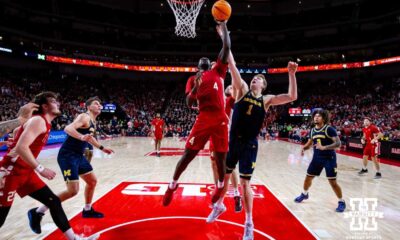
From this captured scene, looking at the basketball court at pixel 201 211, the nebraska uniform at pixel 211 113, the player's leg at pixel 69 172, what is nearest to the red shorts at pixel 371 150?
the basketball court at pixel 201 211

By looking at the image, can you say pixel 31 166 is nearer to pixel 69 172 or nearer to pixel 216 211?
pixel 69 172

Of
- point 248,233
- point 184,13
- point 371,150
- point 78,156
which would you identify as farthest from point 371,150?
point 184,13

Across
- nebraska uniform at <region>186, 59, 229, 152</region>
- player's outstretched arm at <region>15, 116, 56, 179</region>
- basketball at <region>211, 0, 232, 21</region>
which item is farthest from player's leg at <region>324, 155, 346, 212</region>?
player's outstretched arm at <region>15, 116, 56, 179</region>

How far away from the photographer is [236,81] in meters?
3.88

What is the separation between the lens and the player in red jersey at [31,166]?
2965 millimetres

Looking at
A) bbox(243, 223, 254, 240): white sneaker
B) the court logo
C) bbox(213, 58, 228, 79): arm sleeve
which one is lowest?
the court logo

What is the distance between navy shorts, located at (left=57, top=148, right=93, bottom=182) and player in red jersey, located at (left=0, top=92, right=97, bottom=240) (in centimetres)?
104

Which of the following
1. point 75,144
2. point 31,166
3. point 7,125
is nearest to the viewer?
point 31,166

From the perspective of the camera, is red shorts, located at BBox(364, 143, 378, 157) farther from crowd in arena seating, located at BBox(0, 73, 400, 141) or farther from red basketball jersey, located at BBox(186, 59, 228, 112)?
crowd in arena seating, located at BBox(0, 73, 400, 141)

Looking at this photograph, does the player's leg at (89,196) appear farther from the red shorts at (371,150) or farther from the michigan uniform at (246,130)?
the red shorts at (371,150)

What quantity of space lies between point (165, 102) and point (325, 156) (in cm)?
3158

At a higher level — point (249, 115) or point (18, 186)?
point (249, 115)

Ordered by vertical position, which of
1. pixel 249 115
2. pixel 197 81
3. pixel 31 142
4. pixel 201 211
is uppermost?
pixel 197 81

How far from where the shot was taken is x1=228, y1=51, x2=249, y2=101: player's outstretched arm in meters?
3.84
